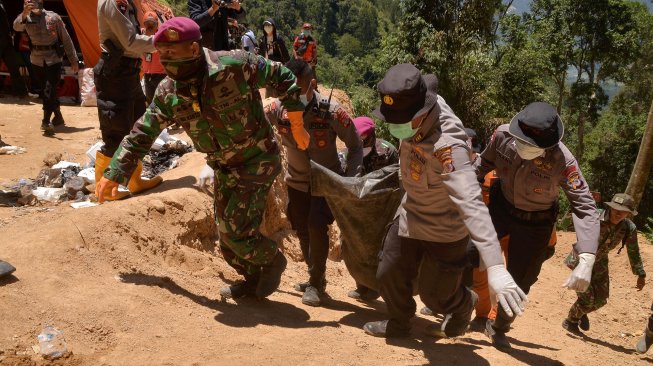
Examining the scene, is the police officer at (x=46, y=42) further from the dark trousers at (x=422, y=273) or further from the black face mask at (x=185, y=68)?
the dark trousers at (x=422, y=273)

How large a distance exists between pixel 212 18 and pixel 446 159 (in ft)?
16.4

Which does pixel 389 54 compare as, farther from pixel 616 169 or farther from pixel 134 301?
pixel 134 301

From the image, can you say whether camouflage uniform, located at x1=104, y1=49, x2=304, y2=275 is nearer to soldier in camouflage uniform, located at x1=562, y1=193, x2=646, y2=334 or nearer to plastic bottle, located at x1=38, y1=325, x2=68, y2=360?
plastic bottle, located at x1=38, y1=325, x2=68, y2=360

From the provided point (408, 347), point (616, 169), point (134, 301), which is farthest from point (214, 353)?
point (616, 169)

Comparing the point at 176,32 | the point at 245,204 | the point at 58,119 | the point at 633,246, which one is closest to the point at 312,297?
the point at 245,204

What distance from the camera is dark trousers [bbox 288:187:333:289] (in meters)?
4.78

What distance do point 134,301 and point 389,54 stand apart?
16.2 m

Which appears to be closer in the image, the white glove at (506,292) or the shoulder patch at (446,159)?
the white glove at (506,292)

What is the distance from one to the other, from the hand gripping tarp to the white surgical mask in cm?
85

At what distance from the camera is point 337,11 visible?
257 ft

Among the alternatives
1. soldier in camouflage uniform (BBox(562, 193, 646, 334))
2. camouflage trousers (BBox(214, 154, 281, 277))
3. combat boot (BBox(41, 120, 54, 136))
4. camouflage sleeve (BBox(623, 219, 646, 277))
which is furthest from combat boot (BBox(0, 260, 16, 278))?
combat boot (BBox(41, 120, 54, 136))

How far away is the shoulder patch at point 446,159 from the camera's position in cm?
328

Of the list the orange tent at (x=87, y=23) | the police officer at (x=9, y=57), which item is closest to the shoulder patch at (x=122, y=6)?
the orange tent at (x=87, y=23)

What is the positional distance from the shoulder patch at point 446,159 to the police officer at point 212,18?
15.9 feet
